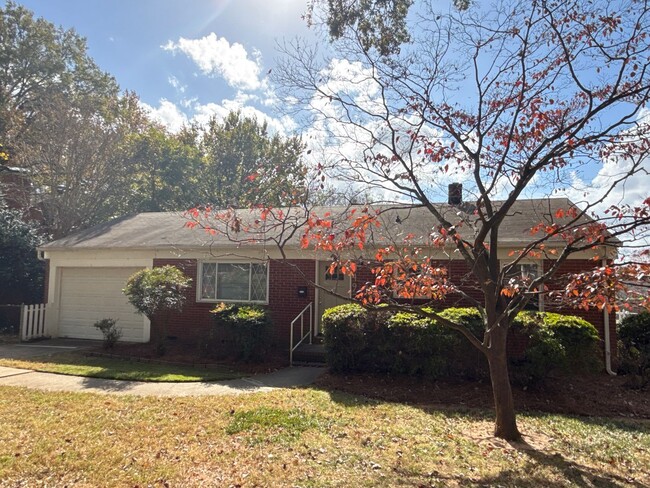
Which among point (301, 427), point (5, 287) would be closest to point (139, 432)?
point (301, 427)

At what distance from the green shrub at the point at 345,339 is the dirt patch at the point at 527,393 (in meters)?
0.24

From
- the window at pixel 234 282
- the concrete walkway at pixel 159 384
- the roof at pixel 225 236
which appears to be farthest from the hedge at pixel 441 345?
the window at pixel 234 282

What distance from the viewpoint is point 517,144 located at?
5.62 metres

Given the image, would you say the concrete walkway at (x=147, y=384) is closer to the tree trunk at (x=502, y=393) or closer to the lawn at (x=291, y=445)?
the lawn at (x=291, y=445)

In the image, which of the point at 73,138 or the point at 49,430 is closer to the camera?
the point at 49,430

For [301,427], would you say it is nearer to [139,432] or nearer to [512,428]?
[139,432]

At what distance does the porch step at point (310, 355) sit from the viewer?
971cm

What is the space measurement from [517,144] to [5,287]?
16.5 m

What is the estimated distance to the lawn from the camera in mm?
4051

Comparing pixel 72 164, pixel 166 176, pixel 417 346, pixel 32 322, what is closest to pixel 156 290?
pixel 32 322

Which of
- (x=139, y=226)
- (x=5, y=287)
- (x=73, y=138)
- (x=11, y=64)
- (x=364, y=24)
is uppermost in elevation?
(x=11, y=64)

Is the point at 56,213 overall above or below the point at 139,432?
above

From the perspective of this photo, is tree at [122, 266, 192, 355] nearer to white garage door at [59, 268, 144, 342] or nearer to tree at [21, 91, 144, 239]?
white garage door at [59, 268, 144, 342]

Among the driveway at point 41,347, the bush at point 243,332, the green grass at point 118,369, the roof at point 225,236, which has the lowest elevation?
the driveway at point 41,347
